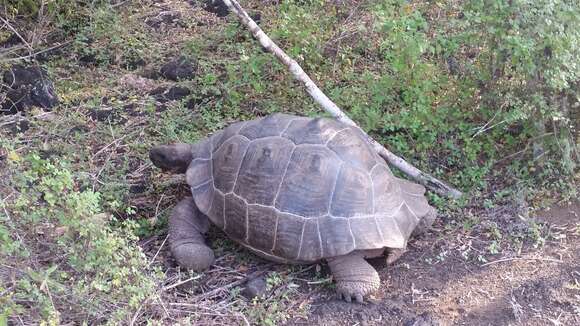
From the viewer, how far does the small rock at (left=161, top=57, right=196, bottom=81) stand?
653 cm

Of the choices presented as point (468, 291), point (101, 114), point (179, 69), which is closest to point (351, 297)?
point (468, 291)

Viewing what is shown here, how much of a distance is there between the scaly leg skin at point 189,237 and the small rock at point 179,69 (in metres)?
2.32

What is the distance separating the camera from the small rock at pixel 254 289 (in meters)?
3.93

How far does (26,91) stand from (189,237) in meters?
2.90

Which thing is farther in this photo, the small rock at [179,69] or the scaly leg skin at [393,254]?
the small rock at [179,69]

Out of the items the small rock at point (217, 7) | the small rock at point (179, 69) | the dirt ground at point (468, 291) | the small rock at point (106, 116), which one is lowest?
the dirt ground at point (468, 291)

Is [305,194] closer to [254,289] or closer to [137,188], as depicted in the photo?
[254,289]

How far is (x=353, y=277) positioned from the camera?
3.89m

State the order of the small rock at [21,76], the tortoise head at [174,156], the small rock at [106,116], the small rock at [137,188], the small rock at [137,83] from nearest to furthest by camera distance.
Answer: the tortoise head at [174,156], the small rock at [137,188], the small rock at [106,116], the small rock at [21,76], the small rock at [137,83]

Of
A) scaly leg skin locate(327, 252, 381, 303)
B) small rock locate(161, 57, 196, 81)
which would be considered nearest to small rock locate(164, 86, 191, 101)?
small rock locate(161, 57, 196, 81)

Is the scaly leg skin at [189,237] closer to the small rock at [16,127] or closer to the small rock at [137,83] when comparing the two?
the small rock at [16,127]

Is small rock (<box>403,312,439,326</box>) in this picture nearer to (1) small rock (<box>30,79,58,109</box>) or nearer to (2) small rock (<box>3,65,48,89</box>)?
(1) small rock (<box>30,79,58,109</box>)

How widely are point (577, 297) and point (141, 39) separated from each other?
18.2 ft

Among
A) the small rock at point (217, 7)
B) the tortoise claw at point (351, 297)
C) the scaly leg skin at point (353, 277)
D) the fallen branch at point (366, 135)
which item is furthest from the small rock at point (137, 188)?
the small rock at point (217, 7)
